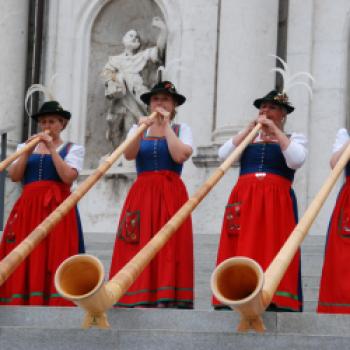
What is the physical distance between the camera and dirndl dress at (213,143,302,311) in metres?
9.37

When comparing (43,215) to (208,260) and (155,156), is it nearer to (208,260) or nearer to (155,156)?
(155,156)

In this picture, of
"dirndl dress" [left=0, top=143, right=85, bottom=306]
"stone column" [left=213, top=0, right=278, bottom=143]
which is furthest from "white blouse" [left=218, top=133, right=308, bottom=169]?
"stone column" [left=213, top=0, right=278, bottom=143]

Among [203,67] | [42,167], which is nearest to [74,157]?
[42,167]

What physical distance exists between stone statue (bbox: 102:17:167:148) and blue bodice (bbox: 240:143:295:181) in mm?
6831

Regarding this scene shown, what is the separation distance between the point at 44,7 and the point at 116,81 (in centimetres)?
168

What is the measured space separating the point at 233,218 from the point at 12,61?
8.17m

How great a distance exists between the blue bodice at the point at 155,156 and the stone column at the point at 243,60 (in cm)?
533

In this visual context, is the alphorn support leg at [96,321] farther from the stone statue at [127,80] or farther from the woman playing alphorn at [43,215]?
the stone statue at [127,80]

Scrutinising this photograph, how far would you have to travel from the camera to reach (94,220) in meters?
16.3

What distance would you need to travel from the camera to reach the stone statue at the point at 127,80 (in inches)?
648

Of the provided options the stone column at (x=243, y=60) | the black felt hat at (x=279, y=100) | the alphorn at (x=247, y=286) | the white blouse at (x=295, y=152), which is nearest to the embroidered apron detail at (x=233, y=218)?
the white blouse at (x=295, y=152)

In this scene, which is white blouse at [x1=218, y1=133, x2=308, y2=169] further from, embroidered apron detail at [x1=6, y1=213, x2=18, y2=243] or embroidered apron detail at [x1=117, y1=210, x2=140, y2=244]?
embroidered apron detail at [x1=6, y1=213, x2=18, y2=243]

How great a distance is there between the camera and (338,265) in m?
9.18

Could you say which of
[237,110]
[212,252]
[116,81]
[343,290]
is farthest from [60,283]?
[116,81]
